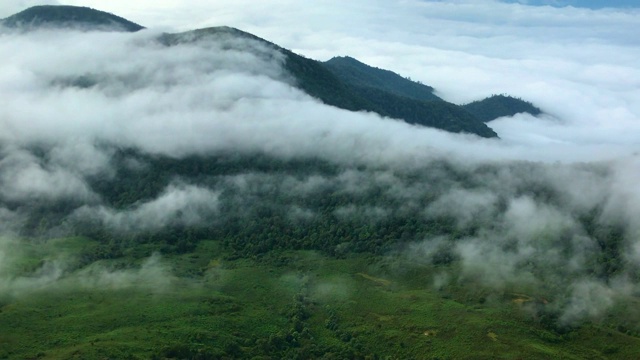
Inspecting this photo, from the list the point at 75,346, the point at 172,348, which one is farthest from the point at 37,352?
the point at 172,348

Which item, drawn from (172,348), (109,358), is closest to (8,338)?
(109,358)

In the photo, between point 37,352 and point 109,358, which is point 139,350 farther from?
point 37,352

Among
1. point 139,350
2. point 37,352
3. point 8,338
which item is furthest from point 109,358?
point 8,338

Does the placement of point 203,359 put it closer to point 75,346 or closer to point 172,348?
point 172,348

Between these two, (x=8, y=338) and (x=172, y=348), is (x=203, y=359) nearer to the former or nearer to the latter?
(x=172, y=348)

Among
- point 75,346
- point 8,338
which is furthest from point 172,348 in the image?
point 8,338

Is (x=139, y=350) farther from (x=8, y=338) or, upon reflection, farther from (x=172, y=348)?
(x=8, y=338)
